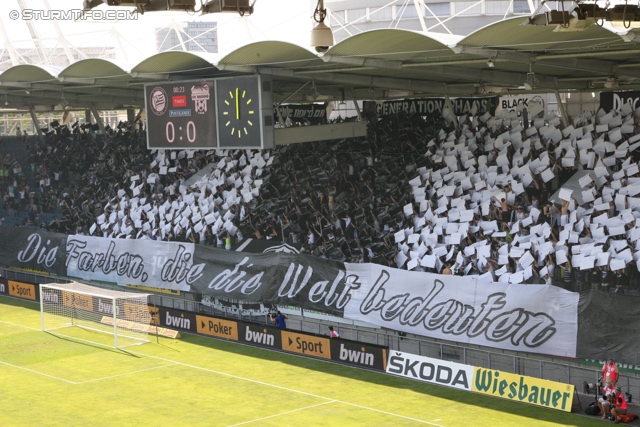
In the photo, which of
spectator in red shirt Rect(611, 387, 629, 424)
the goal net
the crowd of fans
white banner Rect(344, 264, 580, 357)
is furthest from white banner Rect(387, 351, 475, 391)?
the goal net

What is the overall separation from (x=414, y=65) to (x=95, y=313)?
1290 cm

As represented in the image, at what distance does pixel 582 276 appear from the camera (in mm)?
20156

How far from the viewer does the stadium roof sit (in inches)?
731

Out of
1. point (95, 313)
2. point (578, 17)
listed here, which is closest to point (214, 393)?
point (95, 313)

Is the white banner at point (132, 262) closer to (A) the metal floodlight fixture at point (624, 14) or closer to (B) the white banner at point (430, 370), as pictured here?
(B) the white banner at point (430, 370)

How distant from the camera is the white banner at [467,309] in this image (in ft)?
62.0

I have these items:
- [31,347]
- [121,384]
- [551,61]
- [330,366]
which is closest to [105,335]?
[31,347]

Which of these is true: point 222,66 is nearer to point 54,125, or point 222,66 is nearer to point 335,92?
point 335,92

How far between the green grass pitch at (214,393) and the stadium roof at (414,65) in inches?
284

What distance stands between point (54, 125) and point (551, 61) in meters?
28.8

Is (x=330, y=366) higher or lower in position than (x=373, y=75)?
lower

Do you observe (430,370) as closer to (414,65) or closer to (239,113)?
(414,65)

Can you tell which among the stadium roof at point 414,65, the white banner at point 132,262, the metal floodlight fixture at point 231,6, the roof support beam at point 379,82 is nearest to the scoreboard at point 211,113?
the stadium roof at point 414,65

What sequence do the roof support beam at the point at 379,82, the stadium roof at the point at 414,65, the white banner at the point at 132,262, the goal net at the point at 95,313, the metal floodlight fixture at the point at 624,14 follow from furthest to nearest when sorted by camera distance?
the white banner at the point at 132,262 < the goal net at the point at 95,313 < the roof support beam at the point at 379,82 < the stadium roof at the point at 414,65 < the metal floodlight fixture at the point at 624,14
